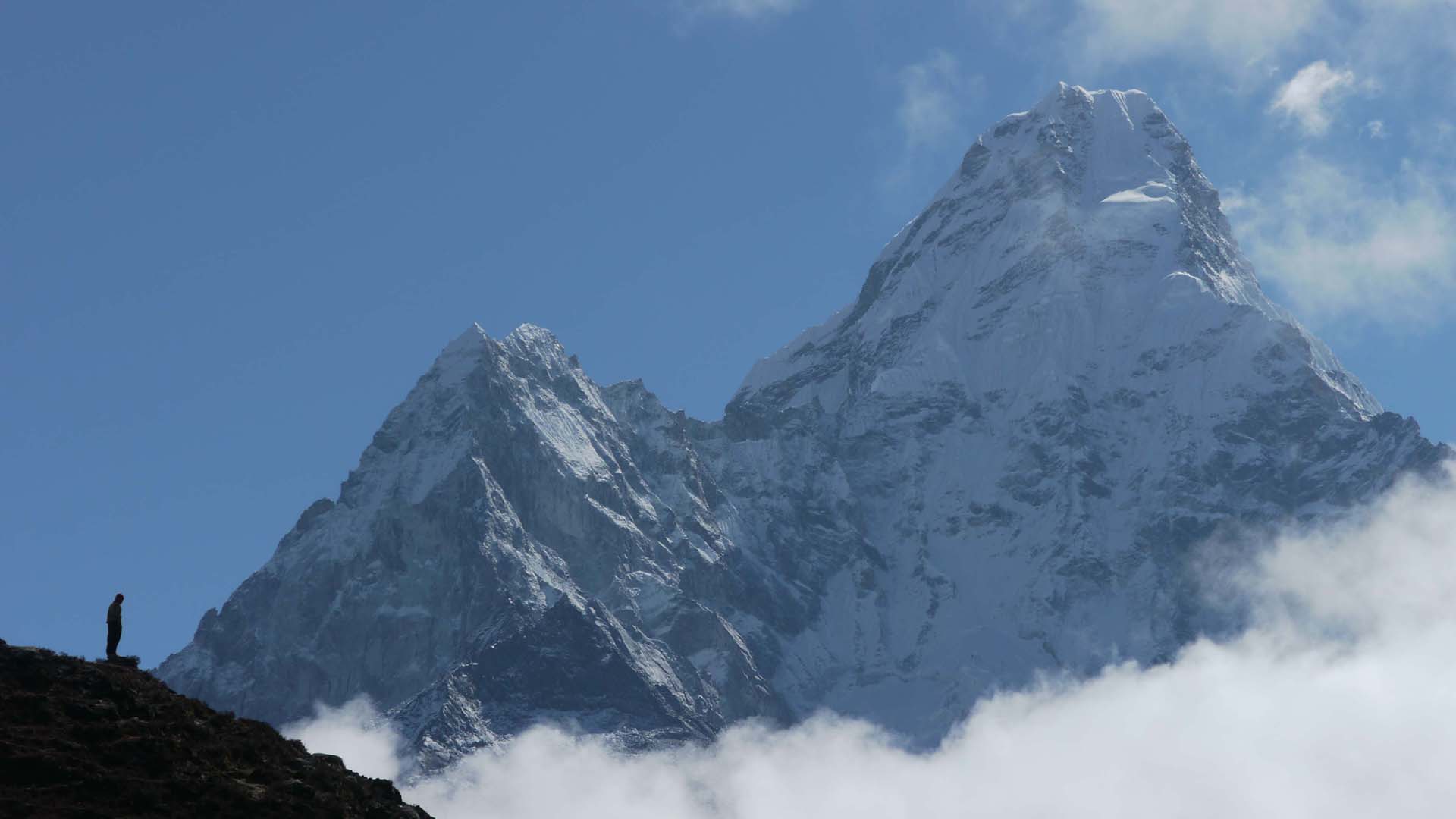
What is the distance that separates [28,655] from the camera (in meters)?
68.6

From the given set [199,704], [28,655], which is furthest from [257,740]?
[28,655]

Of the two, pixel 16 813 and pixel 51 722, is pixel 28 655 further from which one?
pixel 16 813

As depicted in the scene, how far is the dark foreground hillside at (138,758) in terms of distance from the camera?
62.4m

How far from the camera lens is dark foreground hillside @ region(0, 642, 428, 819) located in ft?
205

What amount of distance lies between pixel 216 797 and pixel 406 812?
254 inches

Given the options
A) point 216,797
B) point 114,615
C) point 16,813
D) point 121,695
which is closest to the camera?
point 16,813

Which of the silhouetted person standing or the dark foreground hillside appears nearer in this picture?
the dark foreground hillside

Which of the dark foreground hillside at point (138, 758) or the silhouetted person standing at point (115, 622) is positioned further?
the silhouetted person standing at point (115, 622)

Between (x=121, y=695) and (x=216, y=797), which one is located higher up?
(x=121, y=695)

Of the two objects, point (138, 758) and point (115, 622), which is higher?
point (115, 622)

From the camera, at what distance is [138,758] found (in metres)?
65.4

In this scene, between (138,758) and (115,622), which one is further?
(115,622)

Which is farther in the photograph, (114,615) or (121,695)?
(114,615)

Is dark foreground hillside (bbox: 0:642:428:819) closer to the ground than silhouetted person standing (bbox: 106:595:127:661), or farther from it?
closer to the ground
